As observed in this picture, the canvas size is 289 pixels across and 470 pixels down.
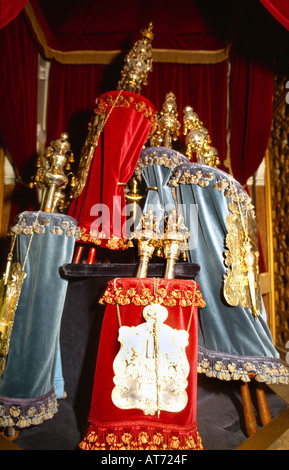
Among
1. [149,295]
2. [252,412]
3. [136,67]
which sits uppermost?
[136,67]

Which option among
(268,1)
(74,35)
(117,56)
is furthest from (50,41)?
(268,1)

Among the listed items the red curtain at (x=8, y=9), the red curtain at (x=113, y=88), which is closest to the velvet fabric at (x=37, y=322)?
the red curtain at (x=8, y=9)

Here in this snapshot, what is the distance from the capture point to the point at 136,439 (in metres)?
0.81

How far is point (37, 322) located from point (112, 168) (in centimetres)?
75

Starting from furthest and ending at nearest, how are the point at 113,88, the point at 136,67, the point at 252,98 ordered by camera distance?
the point at 113,88 < the point at 252,98 < the point at 136,67

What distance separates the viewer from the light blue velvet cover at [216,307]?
1084 mm

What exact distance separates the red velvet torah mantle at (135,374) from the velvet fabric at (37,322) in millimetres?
275

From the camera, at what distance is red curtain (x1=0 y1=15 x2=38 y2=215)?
2055 millimetres

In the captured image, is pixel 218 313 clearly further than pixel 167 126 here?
No

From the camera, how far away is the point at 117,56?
258 centimetres

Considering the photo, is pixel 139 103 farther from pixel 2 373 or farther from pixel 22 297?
pixel 2 373

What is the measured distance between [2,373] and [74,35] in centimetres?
280

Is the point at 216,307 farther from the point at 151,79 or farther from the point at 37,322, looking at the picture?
the point at 151,79

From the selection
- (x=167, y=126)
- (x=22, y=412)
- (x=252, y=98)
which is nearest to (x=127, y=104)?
(x=167, y=126)
